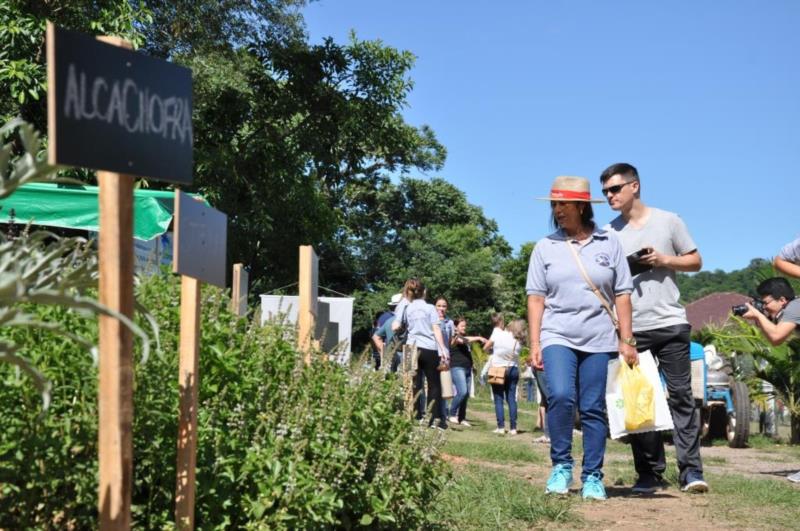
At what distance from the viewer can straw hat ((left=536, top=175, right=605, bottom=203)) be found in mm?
6785

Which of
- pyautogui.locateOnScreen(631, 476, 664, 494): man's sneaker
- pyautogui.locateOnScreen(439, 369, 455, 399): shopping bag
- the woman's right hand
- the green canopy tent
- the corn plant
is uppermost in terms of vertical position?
the green canopy tent

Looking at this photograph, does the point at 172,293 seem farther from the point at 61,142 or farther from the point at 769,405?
the point at 769,405

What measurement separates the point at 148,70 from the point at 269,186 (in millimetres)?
15868

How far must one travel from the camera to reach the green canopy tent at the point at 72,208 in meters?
9.38

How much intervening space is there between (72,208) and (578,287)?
482 cm

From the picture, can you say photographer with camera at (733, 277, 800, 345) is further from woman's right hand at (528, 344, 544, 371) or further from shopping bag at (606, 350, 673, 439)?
woman's right hand at (528, 344, 544, 371)

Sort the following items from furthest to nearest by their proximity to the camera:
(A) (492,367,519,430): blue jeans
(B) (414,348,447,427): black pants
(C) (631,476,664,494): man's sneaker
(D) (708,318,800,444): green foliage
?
1. (A) (492,367,519,430): blue jeans
2. (D) (708,318,800,444): green foliage
3. (B) (414,348,447,427): black pants
4. (C) (631,476,664,494): man's sneaker

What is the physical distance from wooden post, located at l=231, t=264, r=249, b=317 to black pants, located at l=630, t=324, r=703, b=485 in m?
2.67

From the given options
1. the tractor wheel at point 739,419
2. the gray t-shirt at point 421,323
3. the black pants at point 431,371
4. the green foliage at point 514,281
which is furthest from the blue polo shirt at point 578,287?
the green foliage at point 514,281

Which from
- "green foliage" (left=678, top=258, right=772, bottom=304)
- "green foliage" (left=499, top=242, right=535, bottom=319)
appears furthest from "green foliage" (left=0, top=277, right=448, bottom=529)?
"green foliage" (left=678, top=258, right=772, bottom=304)

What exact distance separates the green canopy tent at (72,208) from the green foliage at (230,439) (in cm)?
503

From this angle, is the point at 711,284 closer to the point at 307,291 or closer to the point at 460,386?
the point at 460,386

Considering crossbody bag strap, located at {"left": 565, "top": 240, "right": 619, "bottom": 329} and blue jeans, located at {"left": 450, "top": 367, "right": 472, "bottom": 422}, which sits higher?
crossbody bag strap, located at {"left": 565, "top": 240, "right": 619, "bottom": 329}

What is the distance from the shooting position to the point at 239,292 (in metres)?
5.82
